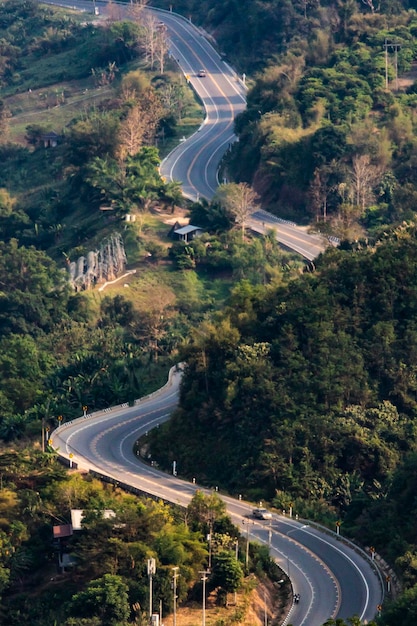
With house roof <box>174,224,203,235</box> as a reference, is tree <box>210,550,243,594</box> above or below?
above

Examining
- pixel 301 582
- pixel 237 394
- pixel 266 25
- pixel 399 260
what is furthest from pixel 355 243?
pixel 266 25

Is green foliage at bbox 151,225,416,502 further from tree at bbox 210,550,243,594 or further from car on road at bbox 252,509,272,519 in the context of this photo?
tree at bbox 210,550,243,594

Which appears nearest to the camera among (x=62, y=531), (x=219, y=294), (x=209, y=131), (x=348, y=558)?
(x=348, y=558)

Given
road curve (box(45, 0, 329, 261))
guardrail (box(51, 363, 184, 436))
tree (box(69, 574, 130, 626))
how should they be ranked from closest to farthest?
tree (box(69, 574, 130, 626)) < guardrail (box(51, 363, 184, 436)) < road curve (box(45, 0, 329, 261))

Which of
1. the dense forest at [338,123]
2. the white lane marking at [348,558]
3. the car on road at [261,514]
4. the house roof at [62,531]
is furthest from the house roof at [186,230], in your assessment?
the house roof at [62,531]

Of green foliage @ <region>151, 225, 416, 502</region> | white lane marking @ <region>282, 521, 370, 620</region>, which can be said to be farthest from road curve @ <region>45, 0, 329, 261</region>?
white lane marking @ <region>282, 521, 370, 620</region>

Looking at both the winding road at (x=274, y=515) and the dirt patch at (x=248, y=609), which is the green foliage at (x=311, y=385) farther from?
the dirt patch at (x=248, y=609)

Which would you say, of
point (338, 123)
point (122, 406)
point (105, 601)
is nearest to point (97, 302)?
point (122, 406)

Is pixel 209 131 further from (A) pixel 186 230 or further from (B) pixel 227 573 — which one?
(B) pixel 227 573
